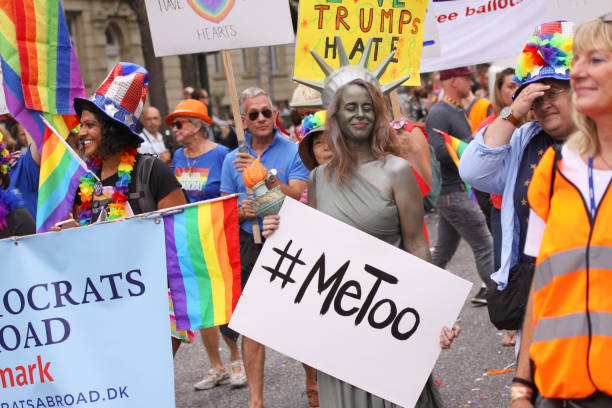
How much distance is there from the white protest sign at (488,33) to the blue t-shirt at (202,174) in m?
1.84

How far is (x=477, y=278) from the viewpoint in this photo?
27.1ft

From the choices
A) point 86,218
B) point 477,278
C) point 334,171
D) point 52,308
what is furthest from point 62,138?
point 477,278

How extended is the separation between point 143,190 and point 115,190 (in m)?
0.15

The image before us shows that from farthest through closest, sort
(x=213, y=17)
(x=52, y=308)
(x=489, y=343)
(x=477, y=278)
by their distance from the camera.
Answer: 1. (x=477, y=278)
2. (x=489, y=343)
3. (x=213, y=17)
4. (x=52, y=308)

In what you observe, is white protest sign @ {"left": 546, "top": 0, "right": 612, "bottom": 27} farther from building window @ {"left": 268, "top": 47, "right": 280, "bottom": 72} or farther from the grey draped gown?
building window @ {"left": 268, "top": 47, "right": 280, "bottom": 72}

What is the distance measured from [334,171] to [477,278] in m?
5.12

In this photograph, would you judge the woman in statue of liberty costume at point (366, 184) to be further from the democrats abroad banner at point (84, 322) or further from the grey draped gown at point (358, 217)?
the democrats abroad banner at point (84, 322)

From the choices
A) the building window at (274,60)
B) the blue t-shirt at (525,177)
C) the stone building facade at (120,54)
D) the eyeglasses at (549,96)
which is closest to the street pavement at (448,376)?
the blue t-shirt at (525,177)

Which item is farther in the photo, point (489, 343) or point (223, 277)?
point (489, 343)

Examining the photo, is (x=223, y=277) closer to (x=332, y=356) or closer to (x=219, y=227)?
(x=219, y=227)

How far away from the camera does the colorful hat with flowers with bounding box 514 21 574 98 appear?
3057 mm

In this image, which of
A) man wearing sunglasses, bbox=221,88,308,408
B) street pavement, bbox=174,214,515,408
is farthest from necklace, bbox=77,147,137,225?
street pavement, bbox=174,214,515,408

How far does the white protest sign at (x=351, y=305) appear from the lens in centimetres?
331

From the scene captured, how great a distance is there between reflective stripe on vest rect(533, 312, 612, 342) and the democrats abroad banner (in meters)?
2.13
